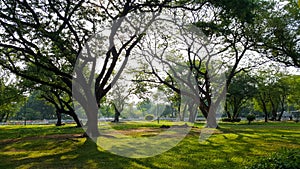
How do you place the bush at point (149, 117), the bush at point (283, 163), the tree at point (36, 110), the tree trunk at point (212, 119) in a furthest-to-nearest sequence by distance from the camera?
1. the tree at point (36, 110)
2. the bush at point (149, 117)
3. the tree trunk at point (212, 119)
4. the bush at point (283, 163)

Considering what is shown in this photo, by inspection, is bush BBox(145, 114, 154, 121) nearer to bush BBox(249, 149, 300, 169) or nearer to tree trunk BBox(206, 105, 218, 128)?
tree trunk BBox(206, 105, 218, 128)

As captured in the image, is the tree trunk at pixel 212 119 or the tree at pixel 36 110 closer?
the tree trunk at pixel 212 119

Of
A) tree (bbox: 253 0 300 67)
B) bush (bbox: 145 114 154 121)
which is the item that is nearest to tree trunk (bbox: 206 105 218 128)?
tree (bbox: 253 0 300 67)

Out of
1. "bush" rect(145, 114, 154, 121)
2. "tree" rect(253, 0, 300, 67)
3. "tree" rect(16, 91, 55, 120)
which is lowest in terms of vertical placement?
"bush" rect(145, 114, 154, 121)

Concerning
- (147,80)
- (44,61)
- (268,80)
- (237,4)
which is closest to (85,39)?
(44,61)

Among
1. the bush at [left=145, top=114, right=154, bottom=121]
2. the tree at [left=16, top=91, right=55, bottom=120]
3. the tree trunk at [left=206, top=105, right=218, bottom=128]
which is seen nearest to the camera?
the tree trunk at [left=206, top=105, right=218, bottom=128]

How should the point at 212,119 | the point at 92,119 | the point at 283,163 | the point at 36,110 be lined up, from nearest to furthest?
the point at 283,163 → the point at 92,119 → the point at 212,119 → the point at 36,110

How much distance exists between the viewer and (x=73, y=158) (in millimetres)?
9250

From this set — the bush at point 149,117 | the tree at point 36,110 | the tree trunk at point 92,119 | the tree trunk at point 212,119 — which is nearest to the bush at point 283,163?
the tree trunk at point 92,119

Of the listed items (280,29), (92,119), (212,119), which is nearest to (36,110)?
(212,119)

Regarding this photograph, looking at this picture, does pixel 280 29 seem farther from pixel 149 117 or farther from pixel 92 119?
pixel 149 117

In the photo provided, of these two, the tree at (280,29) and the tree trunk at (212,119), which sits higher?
the tree at (280,29)

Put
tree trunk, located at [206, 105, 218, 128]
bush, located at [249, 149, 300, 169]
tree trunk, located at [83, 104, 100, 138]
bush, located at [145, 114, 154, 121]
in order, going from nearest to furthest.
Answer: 1. bush, located at [249, 149, 300, 169]
2. tree trunk, located at [83, 104, 100, 138]
3. tree trunk, located at [206, 105, 218, 128]
4. bush, located at [145, 114, 154, 121]

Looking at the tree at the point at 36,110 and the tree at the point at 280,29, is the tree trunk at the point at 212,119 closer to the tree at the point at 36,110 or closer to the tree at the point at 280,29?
the tree at the point at 280,29
